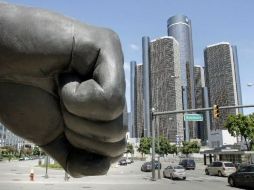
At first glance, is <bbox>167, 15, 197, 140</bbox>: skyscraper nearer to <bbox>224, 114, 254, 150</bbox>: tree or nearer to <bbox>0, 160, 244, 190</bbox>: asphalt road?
<bbox>224, 114, 254, 150</bbox>: tree

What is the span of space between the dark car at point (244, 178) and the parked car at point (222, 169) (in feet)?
36.4

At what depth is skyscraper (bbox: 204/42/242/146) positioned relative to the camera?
113250 mm

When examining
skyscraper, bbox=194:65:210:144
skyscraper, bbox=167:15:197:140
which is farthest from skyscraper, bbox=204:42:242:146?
skyscraper, bbox=167:15:197:140

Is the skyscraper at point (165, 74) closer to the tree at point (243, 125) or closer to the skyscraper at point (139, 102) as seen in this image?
the skyscraper at point (139, 102)

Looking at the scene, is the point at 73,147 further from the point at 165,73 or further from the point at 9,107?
the point at 165,73

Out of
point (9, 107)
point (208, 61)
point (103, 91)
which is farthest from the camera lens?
point (208, 61)

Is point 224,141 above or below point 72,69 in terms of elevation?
above

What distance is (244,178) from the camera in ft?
80.9

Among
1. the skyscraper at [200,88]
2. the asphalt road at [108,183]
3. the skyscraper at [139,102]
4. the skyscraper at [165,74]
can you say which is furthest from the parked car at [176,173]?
the skyscraper at [200,88]

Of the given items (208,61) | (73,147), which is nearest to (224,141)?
(208,61)

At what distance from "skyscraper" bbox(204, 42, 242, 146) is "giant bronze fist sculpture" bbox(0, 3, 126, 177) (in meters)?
113

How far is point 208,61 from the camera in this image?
119125 mm

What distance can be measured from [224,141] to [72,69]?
10678 centimetres

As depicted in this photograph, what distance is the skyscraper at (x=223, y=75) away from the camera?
11325 centimetres
